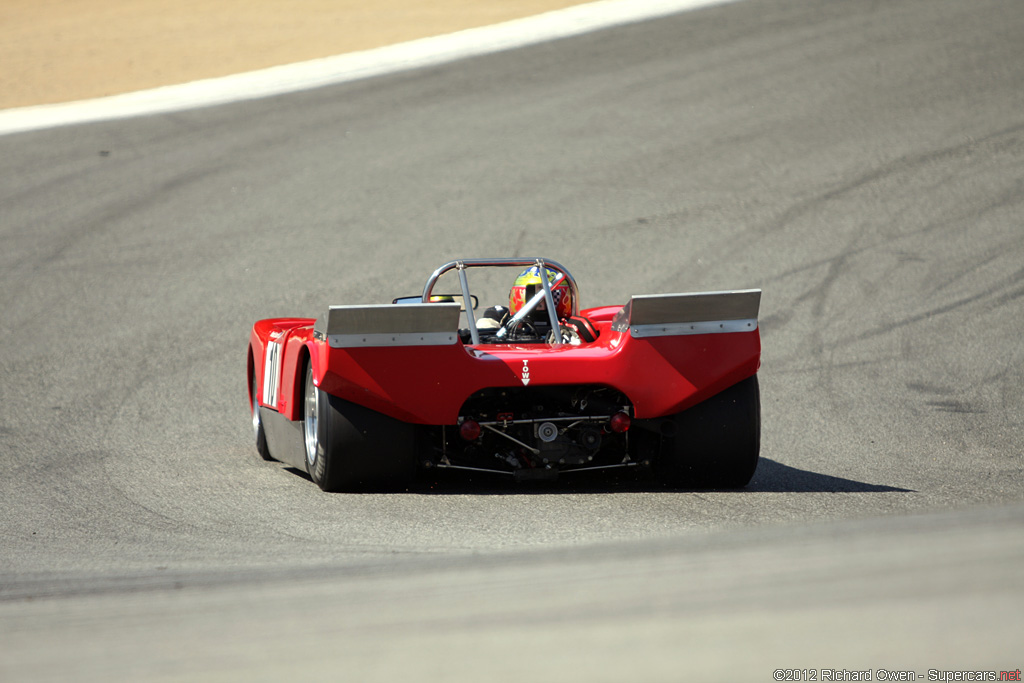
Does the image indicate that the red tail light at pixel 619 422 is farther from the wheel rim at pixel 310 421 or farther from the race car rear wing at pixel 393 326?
the wheel rim at pixel 310 421

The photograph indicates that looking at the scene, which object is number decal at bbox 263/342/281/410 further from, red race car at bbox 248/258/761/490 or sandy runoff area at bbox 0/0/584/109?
sandy runoff area at bbox 0/0/584/109

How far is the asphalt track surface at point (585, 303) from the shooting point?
3.00m

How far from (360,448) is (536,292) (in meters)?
1.80

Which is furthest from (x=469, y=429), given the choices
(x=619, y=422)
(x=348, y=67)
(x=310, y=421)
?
(x=348, y=67)

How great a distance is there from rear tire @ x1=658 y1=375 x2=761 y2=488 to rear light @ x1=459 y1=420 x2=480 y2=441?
996 millimetres

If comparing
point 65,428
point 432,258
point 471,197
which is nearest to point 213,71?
point 471,197

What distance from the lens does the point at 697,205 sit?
553 inches

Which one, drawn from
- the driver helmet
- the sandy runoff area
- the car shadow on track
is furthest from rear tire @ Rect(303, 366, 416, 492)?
the sandy runoff area

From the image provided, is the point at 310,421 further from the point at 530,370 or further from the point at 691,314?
the point at 691,314

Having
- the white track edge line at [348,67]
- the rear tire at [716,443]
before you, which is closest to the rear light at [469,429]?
the rear tire at [716,443]

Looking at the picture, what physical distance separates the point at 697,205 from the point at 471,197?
2809 millimetres

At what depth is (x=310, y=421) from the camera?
20.7ft

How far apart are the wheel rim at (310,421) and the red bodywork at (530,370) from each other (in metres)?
0.20

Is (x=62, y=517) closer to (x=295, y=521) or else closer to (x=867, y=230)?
(x=295, y=521)
